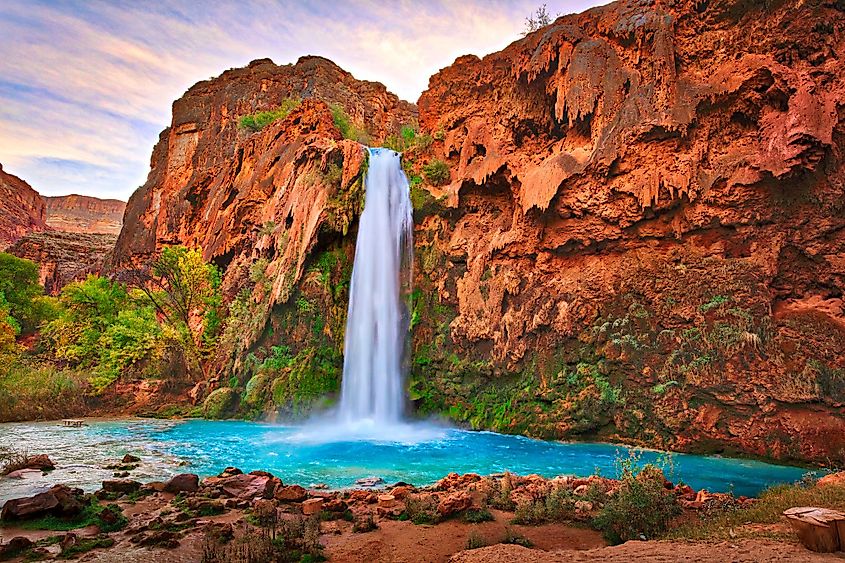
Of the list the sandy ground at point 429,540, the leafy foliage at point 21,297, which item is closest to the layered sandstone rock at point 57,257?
the leafy foliage at point 21,297

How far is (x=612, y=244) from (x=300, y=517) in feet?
49.2

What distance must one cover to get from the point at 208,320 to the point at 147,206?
2242cm

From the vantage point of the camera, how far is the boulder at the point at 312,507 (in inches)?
295

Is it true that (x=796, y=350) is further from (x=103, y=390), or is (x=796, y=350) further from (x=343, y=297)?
(x=103, y=390)

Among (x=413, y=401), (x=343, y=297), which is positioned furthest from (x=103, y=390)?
(x=413, y=401)

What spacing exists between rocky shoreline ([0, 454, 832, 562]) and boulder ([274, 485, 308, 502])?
0.06 ft

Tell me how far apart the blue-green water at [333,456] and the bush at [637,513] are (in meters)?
3.54

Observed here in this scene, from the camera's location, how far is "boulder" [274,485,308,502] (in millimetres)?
8117

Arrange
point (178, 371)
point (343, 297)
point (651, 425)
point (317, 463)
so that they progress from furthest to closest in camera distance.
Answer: point (178, 371)
point (343, 297)
point (651, 425)
point (317, 463)

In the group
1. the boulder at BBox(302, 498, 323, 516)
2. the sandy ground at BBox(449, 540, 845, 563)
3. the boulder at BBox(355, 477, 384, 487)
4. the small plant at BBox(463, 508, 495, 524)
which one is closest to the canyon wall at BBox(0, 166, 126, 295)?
the boulder at BBox(355, 477, 384, 487)

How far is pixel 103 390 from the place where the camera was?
22.8 metres

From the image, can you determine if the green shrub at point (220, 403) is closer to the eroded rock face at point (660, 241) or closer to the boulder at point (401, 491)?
the eroded rock face at point (660, 241)

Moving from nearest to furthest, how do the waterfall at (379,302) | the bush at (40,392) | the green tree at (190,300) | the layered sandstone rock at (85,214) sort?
the bush at (40,392) → the waterfall at (379,302) → the green tree at (190,300) → the layered sandstone rock at (85,214)

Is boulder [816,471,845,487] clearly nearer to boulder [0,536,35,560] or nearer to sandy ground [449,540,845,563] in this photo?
sandy ground [449,540,845,563]
